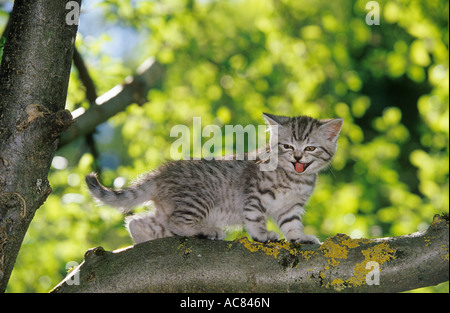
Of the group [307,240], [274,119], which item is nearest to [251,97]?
[274,119]

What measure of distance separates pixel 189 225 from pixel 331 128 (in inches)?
61.7

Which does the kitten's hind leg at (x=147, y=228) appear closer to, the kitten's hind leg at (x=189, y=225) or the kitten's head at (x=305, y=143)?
the kitten's hind leg at (x=189, y=225)

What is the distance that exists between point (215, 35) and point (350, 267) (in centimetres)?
546

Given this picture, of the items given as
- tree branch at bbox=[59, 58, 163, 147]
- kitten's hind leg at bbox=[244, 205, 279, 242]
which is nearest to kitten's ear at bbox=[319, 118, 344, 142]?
kitten's hind leg at bbox=[244, 205, 279, 242]

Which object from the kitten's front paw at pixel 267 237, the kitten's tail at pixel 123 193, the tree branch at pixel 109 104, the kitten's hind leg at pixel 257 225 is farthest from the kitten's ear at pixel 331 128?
the tree branch at pixel 109 104

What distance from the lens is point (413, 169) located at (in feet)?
37.2

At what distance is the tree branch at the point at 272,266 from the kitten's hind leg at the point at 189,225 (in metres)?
0.92

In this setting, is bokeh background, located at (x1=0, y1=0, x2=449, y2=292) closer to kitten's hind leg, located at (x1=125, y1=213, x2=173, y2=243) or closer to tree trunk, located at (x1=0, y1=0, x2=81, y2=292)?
kitten's hind leg, located at (x1=125, y1=213, x2=173, y2=243)

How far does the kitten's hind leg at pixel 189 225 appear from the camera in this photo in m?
3.70

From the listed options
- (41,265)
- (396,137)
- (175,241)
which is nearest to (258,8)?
(396,137)

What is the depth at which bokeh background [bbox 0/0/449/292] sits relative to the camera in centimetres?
578

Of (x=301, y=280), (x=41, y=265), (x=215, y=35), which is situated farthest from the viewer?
(x=215, y=35)

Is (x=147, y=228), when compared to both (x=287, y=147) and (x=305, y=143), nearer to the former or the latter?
(x=287, y=147)
